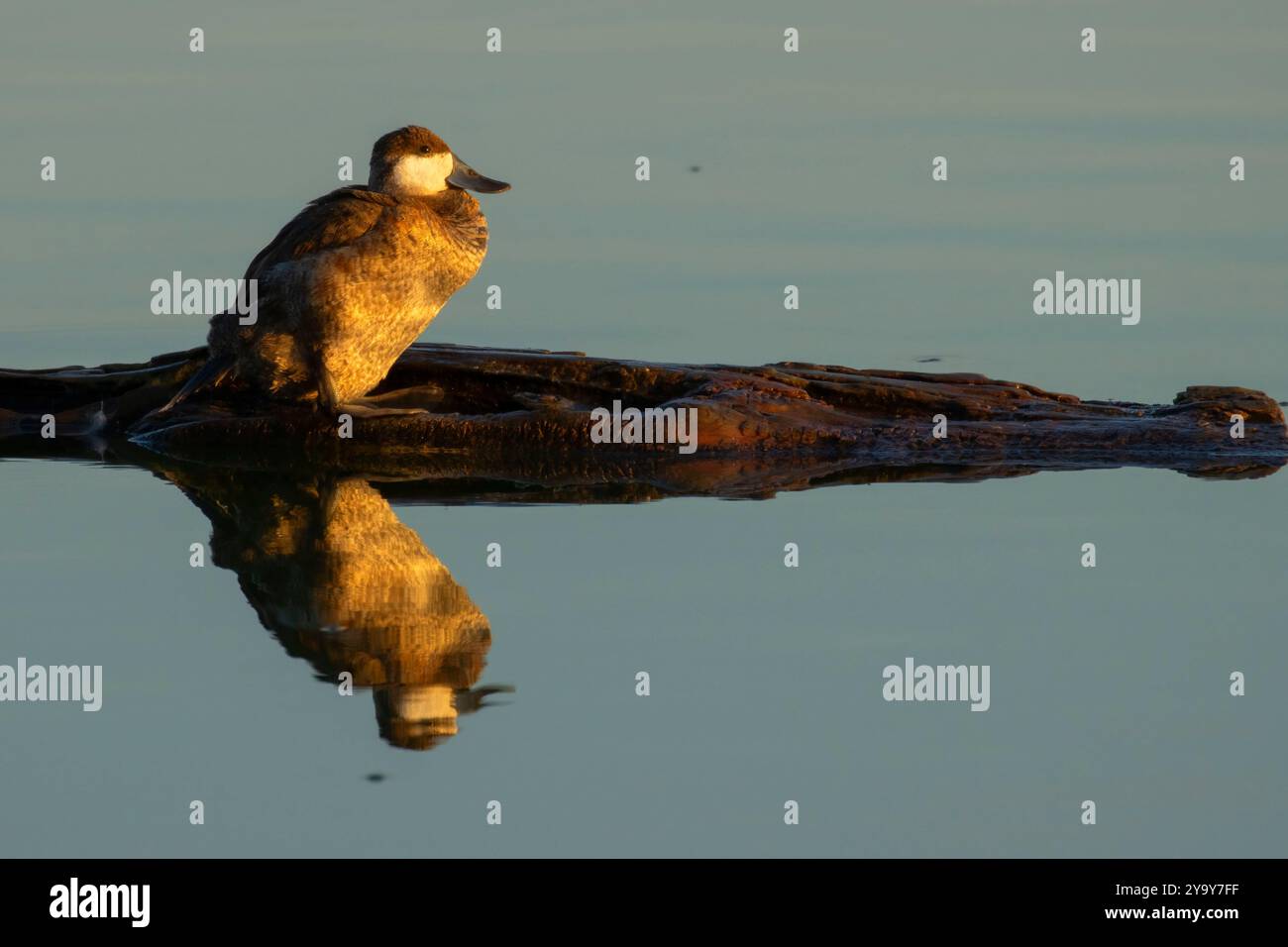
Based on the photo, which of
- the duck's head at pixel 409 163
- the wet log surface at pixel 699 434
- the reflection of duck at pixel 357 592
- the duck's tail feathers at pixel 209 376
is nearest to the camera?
the reflection of duck at pixel 357 592

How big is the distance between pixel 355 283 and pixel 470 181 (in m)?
1.04

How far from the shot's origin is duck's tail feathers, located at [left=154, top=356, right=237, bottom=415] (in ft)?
38.7

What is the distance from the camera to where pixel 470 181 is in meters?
12.1

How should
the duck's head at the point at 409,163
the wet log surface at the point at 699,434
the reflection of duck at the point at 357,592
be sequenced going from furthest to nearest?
1. the duck's head at the point at 409,163
2. the wet log surface at the point at 699,434
3. the reflection of duck at the point at 357,592

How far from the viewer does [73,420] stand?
40.4 ft

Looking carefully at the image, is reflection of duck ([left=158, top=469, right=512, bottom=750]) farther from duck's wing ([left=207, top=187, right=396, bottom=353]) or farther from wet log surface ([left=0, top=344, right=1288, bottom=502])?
duck's wing ([left=207, top=187, right=396, bottom=353])

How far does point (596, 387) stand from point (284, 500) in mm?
1634

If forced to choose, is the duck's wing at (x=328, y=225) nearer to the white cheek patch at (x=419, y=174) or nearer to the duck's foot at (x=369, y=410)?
the white cheek patch at (x=419, y=174)

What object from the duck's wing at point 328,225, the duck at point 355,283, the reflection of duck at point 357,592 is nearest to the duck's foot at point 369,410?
the duck at point 355,283

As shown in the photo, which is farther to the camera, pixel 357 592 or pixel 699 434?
pixel 699 434

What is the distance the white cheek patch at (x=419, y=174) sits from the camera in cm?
1168

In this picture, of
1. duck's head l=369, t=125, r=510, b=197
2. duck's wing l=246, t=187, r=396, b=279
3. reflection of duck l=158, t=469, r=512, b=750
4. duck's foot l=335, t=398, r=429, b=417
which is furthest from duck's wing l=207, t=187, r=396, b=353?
reflection of duck l=158, t=469, r=512, b=750

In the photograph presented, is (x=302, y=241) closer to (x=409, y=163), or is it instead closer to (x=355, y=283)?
(x=355, y=283)

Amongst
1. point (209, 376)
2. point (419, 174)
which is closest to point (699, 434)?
point (419, 174)
